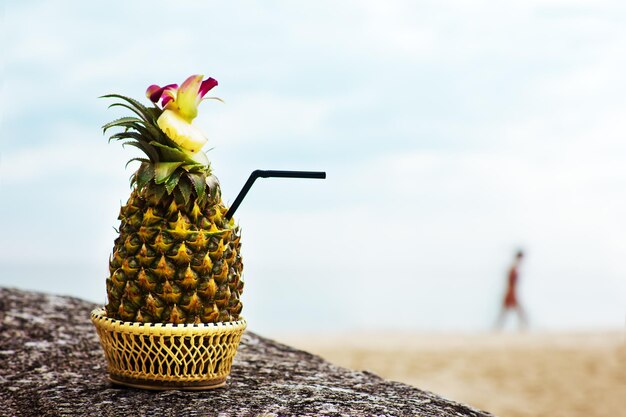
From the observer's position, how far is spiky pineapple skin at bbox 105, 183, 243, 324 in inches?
148

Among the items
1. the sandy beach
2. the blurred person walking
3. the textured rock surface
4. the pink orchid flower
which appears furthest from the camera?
the blurred person walking

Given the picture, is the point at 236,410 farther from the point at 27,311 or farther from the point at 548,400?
the point at 548,400

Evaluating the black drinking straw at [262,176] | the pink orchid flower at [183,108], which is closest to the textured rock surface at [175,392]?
the black drinking straw at [262,176]

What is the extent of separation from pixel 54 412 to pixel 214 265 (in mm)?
1066

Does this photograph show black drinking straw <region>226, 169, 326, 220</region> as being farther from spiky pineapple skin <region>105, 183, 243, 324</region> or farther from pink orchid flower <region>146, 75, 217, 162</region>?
pink orchid flower <region>146, 75, 217, 162</region>

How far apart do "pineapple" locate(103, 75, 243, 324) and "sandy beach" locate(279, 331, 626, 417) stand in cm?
602

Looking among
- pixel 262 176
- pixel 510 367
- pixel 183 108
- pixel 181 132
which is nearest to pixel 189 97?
pixel 183 108

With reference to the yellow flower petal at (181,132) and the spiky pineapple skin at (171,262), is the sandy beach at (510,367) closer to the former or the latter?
the spiky pineapple skin at (171,262)

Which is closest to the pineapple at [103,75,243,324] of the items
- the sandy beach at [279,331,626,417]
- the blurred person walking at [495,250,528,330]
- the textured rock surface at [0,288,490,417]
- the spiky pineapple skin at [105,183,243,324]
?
the spiky pineapple skin at [105,183,243,324]

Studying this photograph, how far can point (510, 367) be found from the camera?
11094mm

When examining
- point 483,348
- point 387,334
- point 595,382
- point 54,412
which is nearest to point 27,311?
point 54,412

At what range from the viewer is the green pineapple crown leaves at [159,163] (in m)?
3.79

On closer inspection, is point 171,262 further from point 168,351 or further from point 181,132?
point 181,132

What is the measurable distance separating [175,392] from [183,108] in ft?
4.69
